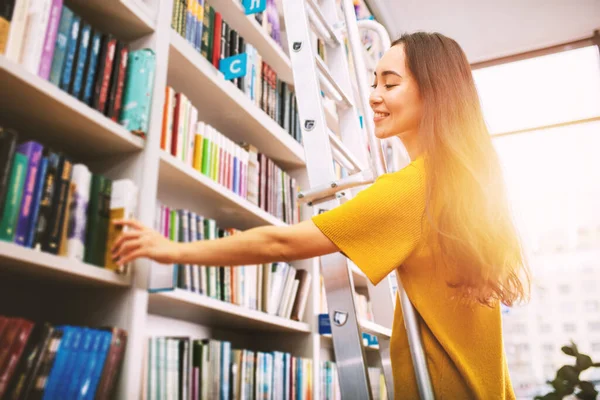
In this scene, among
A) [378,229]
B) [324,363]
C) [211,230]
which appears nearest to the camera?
[378,229]

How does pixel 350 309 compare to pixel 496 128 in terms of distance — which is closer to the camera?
pixel 350 309

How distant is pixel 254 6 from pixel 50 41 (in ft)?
3.18

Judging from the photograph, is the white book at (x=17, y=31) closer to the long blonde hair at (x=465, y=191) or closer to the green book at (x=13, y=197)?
the green book at (x=13, y=197)

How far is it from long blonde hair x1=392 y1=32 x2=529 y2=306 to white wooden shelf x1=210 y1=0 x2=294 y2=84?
1.09 metres

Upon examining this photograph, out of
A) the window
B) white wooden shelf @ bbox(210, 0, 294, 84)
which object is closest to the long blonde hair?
white wooden shelf @ bbox(210, 0, 294, 84)

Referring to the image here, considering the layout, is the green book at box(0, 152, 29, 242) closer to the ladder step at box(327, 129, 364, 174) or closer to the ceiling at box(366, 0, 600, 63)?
the ladder step at box(327, 129, 364, 174)

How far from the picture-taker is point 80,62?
1.19m

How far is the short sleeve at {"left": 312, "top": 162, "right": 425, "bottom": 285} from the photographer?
865mm

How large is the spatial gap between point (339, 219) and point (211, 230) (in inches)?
34.1

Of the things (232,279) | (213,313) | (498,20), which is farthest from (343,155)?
(498,20)

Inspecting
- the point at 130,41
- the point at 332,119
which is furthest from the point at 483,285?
the point at 332,119

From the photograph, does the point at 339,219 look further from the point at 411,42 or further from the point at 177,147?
the point at 177,147

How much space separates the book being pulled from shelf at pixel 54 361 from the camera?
94 cm

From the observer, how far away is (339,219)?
0.88 metres
